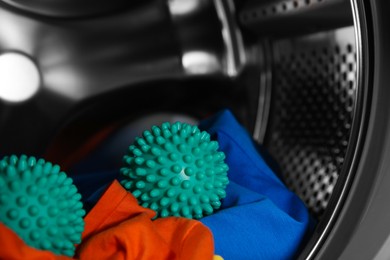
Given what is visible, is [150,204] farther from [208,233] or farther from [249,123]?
[249,123]

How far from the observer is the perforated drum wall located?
0.83m

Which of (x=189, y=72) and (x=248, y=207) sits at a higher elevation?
(x=189, y=72)

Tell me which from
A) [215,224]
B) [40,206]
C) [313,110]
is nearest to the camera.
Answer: [40,206]

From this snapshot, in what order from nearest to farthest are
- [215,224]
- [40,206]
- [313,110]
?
[40,206] → [215,224] → [313,110]

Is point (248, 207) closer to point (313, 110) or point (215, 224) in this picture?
point (215, 224)

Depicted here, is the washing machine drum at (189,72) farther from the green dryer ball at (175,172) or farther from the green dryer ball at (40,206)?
the green dryer ball at (40,206)

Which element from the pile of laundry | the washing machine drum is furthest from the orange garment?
the washing machine drum

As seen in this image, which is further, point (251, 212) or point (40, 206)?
point (251, 212)

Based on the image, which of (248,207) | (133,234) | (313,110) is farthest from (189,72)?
A: (133,234)

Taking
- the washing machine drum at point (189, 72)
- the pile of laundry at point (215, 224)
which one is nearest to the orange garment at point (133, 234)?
the pile of laundry at point (215, 224)

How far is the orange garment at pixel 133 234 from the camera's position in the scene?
0.54 metres

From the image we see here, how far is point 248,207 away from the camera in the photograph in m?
0.66

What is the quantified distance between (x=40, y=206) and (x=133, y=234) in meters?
0.08

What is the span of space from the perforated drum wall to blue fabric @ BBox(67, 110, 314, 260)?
0.30ft
